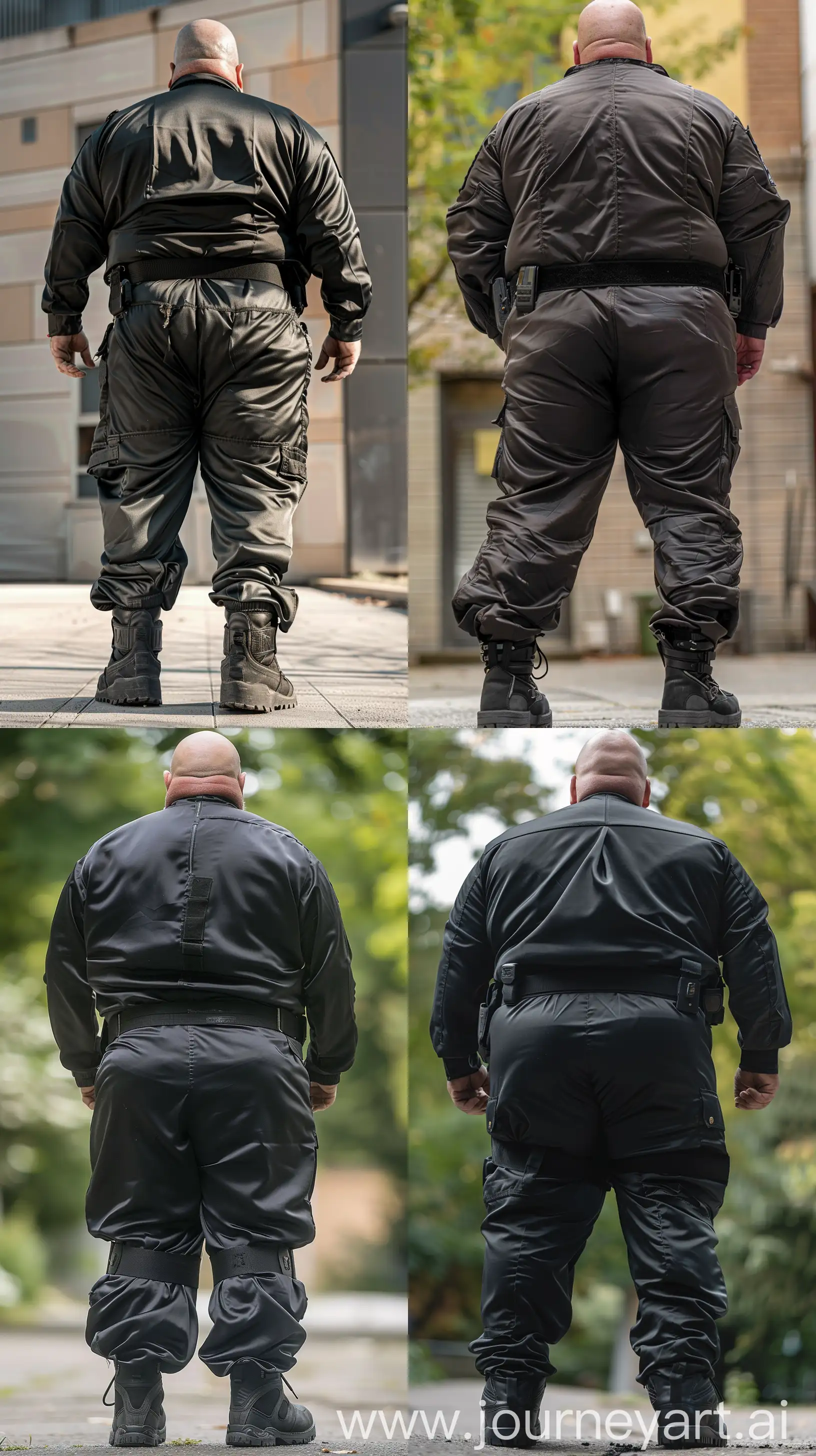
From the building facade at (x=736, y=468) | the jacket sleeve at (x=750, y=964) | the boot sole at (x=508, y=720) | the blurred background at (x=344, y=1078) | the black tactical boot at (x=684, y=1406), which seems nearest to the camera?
the black tactical boot at (x=684, y=1406)

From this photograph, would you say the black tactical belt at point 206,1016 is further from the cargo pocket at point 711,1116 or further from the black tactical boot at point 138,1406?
the cargo pocket at point 711,1116

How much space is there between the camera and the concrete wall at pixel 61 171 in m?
5.39

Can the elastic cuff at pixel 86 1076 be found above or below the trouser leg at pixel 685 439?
below

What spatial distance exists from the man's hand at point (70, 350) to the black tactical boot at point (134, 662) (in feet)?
2.76

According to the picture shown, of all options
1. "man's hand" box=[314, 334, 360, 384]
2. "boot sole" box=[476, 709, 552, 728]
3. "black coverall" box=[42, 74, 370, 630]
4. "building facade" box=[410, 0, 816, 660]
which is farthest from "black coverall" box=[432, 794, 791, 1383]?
"building facade" box=[410, 0, 816, 660]

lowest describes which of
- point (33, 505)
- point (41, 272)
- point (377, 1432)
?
point (377, 1432)

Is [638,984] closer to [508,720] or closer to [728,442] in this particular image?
[508,720]

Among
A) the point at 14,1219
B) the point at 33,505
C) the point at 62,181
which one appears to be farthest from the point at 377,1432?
the point at 14,1219

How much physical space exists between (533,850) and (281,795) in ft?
25.2

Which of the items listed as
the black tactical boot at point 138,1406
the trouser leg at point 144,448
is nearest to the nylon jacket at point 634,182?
the trouser leg at point 144,448

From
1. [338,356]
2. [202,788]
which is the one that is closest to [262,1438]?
[202,788]

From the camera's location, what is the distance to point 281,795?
460 inches

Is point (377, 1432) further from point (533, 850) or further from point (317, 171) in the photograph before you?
point (317, 171)

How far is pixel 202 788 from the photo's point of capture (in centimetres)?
422
